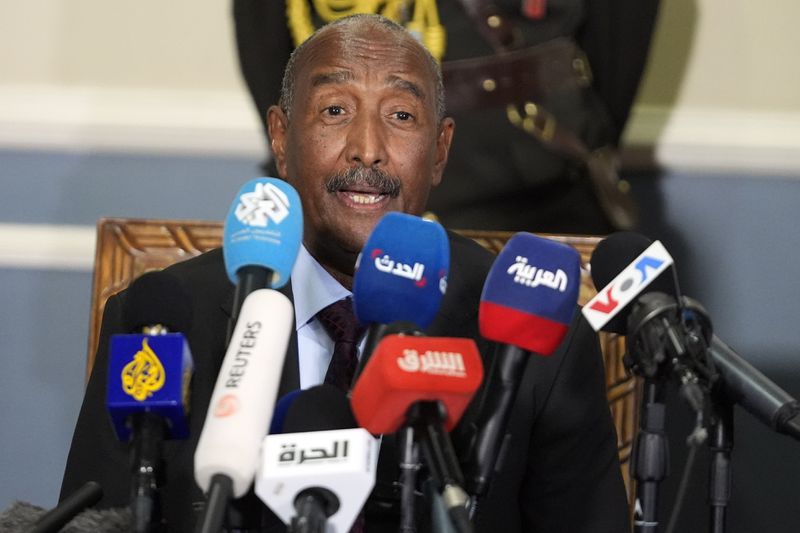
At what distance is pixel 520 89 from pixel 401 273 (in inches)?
51.4

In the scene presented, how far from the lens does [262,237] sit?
1251mm

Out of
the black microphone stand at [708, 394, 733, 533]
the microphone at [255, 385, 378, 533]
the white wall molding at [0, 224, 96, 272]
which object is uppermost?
the white wall molding at [0, 224, 96, 272]

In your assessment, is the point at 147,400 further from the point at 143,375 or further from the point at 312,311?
the point at 312,311

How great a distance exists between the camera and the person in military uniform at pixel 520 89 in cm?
248

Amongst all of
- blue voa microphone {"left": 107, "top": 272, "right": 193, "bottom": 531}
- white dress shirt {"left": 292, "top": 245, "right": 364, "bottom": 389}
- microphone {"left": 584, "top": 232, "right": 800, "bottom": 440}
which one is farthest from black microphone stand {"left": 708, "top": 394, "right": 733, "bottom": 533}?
white dress shirt {"left": 292, "top": 245, "right": 364, "bottom": 389}

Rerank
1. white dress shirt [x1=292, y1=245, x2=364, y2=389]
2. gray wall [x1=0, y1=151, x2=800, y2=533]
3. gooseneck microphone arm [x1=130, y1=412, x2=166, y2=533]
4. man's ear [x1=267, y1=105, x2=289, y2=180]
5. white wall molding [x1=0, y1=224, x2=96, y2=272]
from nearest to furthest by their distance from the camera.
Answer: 1. gooseneck microphone arm [x1=130, y1=412, x2=166, y2=533]
2. white dress shirt [x1=292, y1=245, x2=364, y2=389]
3. man's ear [x1=267, y1=105, x2=289, y2=180]
4. gray wall [x1=0, y1=151, x2=800, y2=533]
5. white wall molding [x1=0, y1=224, x2=96, y2=272]

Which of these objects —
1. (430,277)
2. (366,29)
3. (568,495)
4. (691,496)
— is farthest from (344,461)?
(691,496)

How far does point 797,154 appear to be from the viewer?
105 inches

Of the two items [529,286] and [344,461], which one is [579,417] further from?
[344,461]

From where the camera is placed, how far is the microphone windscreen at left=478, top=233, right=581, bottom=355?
1249mm

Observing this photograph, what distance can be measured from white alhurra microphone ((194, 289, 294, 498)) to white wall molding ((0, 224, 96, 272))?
5.66 feet

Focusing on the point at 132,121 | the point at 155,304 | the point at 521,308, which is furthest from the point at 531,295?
the point at 132,121

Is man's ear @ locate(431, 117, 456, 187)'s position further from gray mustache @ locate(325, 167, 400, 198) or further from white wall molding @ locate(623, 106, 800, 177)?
white wall molding @ locate(623, 106, 800, 177)

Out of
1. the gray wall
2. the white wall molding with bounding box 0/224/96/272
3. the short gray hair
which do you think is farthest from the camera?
the white wall molding with bounding box 0/224/96/272
